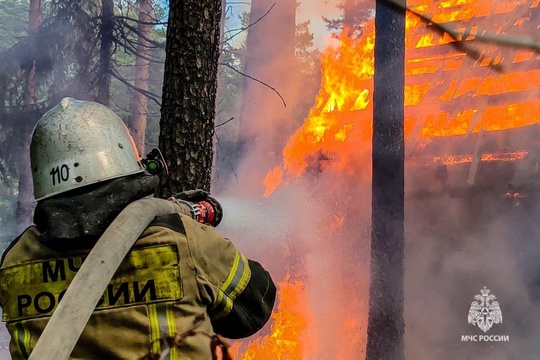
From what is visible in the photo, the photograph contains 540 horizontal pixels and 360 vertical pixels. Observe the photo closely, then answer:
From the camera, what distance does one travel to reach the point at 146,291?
173cm

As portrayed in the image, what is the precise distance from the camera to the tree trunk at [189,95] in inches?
126

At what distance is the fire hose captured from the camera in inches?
61.1

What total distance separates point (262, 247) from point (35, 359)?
6987 mm

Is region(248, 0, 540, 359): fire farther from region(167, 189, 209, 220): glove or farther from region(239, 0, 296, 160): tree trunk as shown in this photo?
region(167, 189, 209, 220): glove

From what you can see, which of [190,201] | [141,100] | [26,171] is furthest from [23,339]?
[141,100]

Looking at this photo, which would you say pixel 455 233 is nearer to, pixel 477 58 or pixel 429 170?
pixel 429 170

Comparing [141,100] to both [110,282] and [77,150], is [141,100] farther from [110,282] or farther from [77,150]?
[110,282]

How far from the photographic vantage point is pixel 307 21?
9.11 meters

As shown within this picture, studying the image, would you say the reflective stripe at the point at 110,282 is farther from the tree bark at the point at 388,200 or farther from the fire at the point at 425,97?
the fire at the point at 425,97

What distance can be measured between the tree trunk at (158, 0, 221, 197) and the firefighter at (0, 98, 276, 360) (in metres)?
1.28

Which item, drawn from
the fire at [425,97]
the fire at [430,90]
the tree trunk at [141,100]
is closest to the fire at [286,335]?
the fire at [425,97]

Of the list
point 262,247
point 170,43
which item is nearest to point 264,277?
point 170,43

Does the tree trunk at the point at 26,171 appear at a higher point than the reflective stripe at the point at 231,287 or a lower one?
higher

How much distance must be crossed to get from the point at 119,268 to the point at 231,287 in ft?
1.04
